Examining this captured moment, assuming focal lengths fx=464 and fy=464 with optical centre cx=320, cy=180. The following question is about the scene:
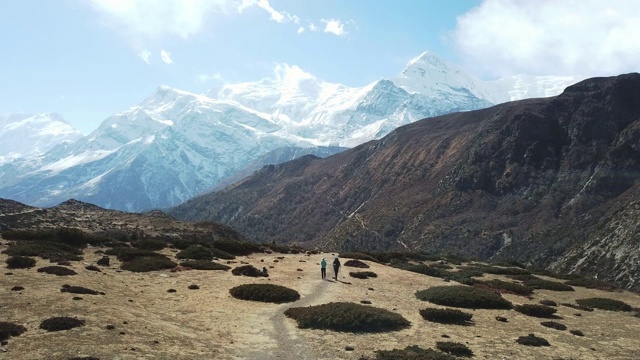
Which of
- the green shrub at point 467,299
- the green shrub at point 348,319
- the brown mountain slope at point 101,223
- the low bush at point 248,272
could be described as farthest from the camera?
the brown mountain slope at point 101,223

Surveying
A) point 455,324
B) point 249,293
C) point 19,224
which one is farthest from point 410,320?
point 19,224

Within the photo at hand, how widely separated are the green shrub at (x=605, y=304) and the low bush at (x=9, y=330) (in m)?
47.4

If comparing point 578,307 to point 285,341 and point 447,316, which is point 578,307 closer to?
point 447,316

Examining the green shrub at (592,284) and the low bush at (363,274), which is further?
the green shrub at (592,284)

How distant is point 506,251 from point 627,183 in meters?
56.2

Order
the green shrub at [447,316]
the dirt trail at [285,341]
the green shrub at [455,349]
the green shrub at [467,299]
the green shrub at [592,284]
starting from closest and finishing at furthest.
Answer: the dirt trail at [285,341], the green shrub at [455,349], the green shrub at [447,316], the green shrub at [467,299], the green shrub at [592,284]

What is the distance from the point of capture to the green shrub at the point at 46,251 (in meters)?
46.2

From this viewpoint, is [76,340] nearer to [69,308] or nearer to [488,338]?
[69,308]

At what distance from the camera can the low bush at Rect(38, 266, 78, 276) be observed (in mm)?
39188

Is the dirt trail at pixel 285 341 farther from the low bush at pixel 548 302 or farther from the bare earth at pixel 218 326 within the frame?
the low bush at pixel 548 302

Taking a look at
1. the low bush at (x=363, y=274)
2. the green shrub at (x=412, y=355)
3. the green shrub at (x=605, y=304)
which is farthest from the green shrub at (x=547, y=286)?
the green shrub at (x=412, y=355)

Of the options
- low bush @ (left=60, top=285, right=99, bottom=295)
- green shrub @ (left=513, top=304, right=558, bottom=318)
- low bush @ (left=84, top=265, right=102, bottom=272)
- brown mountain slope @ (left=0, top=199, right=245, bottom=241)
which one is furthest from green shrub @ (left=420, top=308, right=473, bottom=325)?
brown mountain slope @ (left=0, top=199, right=245, bottom=241)

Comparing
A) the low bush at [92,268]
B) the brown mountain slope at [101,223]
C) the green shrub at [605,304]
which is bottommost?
the green shrub at [605,304]

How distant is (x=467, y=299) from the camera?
40250 mm
